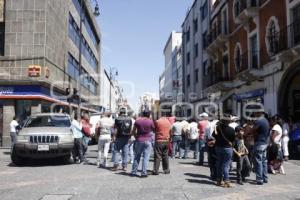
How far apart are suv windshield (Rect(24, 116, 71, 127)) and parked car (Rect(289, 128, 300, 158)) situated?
27.4 feet

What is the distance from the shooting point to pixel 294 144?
15.8 m

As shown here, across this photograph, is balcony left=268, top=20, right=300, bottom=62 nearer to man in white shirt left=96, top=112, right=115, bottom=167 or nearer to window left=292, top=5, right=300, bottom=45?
window left=292, top=5, right=300, bottom=45

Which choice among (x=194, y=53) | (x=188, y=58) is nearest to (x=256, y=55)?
(x=194, y=53)

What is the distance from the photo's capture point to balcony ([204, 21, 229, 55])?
29.7 metres

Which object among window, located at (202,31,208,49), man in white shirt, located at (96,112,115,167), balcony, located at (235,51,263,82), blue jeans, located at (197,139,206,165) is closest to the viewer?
man in white shirt, located at (96,112,115,167)

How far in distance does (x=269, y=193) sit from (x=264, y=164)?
1.49 m

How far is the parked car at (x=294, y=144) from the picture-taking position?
15656 mm

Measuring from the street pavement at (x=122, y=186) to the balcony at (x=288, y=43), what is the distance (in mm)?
6844

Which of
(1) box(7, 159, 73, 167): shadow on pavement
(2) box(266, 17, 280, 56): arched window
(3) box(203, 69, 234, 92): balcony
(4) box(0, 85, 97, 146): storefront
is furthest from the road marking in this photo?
(3) box(203, 69, 234, 92): balcony

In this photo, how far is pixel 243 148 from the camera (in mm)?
9852

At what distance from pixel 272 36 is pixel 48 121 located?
40.5ft

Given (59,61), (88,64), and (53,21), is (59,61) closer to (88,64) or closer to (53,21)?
(53,21)

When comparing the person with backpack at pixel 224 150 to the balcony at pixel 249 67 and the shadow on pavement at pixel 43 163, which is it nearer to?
the shadow on pavement at pixel 43 163

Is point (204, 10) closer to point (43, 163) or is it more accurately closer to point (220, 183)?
point (43, 163)
